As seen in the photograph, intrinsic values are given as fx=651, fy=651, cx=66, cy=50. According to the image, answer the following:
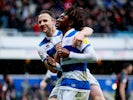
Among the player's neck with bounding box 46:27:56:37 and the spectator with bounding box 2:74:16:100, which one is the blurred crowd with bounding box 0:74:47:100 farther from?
the player's neck with bounding box 46:27:56:37

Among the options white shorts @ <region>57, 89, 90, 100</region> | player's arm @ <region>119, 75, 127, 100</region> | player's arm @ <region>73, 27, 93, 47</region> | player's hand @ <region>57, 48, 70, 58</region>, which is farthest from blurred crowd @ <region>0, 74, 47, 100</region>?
player's hand @ <region>57, 48, 70, 58</region>

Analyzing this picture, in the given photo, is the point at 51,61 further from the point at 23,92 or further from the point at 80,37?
the point at 23,92

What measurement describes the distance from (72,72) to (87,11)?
15.6 m

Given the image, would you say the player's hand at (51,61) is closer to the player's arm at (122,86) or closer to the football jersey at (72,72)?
the football jersey at (72,72)

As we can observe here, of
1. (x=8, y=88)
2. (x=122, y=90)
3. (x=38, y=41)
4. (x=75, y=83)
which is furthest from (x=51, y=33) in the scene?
(x=38, y=41)

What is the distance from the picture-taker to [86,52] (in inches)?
337

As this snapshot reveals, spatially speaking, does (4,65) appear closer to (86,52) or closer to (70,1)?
(70,1)

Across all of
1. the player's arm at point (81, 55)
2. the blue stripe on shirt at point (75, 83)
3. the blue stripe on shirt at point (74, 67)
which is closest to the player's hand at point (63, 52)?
the player's arm at point (81, 55)

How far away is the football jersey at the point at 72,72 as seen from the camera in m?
8.67

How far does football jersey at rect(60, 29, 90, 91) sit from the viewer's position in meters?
8.67

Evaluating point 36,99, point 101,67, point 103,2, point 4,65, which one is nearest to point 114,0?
point 103,2

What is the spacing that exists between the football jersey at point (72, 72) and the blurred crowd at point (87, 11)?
1440cm

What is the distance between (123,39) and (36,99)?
171 inches

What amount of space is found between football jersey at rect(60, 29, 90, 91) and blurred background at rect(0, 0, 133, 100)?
Answer: 1101cm
